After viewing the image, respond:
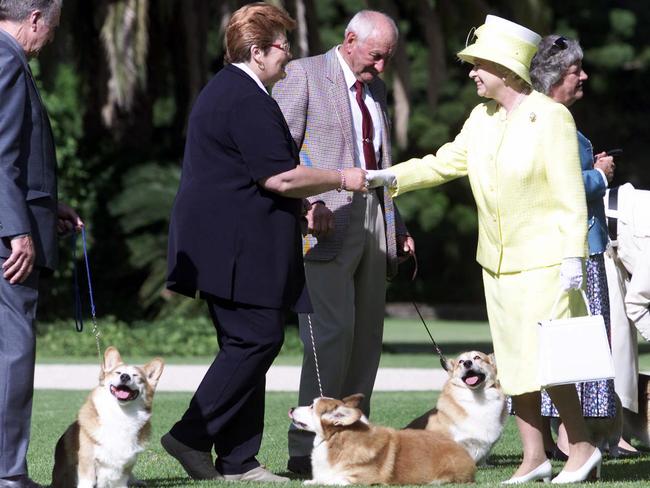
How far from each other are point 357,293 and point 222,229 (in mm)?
1234

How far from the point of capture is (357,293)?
22.3 ft

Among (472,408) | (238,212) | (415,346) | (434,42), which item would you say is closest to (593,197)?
(472,408)

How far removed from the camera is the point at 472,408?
671 cm

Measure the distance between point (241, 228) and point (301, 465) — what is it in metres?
1.43

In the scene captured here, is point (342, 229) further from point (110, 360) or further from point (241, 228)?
point (110, 360)

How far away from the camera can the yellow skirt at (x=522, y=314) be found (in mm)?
5789

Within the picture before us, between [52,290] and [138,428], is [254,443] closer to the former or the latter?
[138,428]

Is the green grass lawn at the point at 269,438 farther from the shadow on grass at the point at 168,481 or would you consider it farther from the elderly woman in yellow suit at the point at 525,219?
the elderly woman in yellow suit at the point at 525,219

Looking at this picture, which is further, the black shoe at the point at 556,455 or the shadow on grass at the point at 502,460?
the black shoe at the point at 556,455

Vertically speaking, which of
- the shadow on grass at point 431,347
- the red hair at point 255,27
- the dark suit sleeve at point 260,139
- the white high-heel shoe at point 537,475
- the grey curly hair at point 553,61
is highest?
the red hair at point 255,27

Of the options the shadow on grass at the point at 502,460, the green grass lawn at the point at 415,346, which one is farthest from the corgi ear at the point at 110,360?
the green grass lawn at the point at 415,346

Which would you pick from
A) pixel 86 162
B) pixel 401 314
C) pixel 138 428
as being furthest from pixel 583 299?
pixel 401 314

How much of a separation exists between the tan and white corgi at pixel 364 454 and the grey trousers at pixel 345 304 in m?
0.71

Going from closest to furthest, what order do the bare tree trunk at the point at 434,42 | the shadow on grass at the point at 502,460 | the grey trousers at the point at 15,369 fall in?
the grey trousers at the point at 15,369 < the shadow on grass at the point at 502,460 < the bare tree trunk at the point at 434,42
